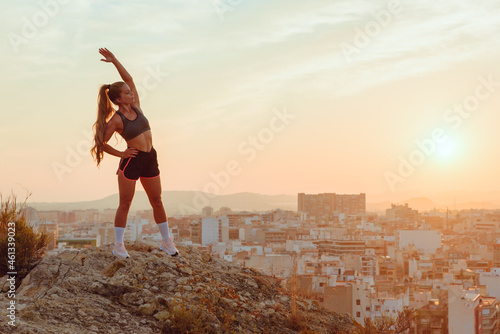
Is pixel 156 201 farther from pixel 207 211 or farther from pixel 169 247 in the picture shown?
pixel 207 211

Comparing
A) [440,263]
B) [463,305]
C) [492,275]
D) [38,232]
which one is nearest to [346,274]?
[492,275]

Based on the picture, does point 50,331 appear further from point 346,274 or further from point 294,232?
point 294,232

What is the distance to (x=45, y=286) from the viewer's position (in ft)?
18.0

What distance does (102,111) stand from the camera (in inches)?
230

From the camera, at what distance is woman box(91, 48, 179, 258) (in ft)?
18.9

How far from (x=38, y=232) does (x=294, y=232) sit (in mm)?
74170

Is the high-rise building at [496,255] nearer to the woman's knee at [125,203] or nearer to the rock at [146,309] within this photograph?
the woman's knee at [125,203]

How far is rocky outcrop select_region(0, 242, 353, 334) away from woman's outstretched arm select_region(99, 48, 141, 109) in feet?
4.80

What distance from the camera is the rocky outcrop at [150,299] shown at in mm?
4922

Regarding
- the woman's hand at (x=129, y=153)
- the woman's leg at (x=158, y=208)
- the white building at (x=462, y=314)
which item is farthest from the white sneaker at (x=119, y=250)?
the white building at (x=462, y=314)

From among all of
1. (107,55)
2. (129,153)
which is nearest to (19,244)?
(129,153)

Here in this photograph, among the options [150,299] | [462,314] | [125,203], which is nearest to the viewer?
[150,299]

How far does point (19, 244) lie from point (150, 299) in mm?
1638

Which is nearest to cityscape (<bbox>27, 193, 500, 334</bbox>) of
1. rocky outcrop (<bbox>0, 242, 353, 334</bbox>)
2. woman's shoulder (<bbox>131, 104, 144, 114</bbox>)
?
rocky outcrop (<bbox>0, 242, 353, 334</bbox>)
